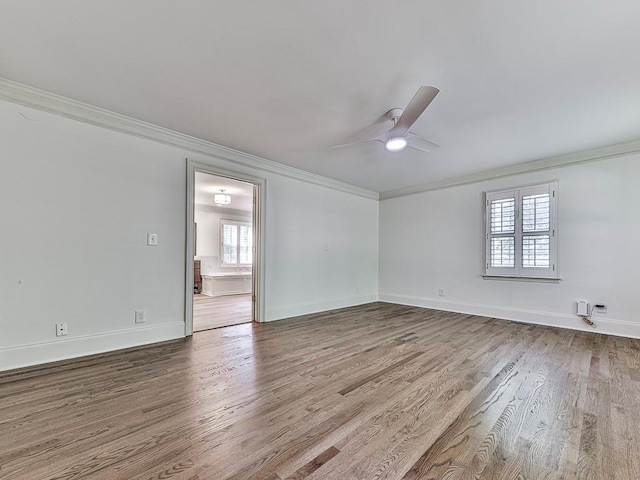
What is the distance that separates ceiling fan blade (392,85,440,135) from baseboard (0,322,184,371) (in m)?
3.26

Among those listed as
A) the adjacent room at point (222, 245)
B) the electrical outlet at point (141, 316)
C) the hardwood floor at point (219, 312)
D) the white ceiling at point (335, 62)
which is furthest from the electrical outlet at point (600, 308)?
the electrical outlet at point (141, 316)

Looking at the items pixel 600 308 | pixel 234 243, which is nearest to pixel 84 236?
pixel 234 243

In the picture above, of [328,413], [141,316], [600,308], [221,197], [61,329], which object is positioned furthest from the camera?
[221,197]

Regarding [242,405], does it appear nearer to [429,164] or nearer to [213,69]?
[213,69]

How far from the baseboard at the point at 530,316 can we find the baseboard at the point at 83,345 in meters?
4.24

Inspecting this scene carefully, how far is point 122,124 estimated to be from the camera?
9.85ft

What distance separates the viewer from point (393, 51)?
1.98 metres

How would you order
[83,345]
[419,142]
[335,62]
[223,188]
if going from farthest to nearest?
[223,188], [419,142], [83,345], [335,62]

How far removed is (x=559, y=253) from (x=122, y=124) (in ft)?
19.0

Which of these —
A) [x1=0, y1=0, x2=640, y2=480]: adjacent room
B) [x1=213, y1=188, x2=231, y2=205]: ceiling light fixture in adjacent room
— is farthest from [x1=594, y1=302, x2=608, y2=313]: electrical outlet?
[x1=213, y1=188, x2=231, y2=205]: ceiling light fixture in adjacent room

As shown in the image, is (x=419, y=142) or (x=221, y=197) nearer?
(x=419, y=142)

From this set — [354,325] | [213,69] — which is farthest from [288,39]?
[354,325]

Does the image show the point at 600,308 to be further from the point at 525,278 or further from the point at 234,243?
the point at 234,243

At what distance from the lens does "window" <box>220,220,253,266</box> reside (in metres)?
8.19
